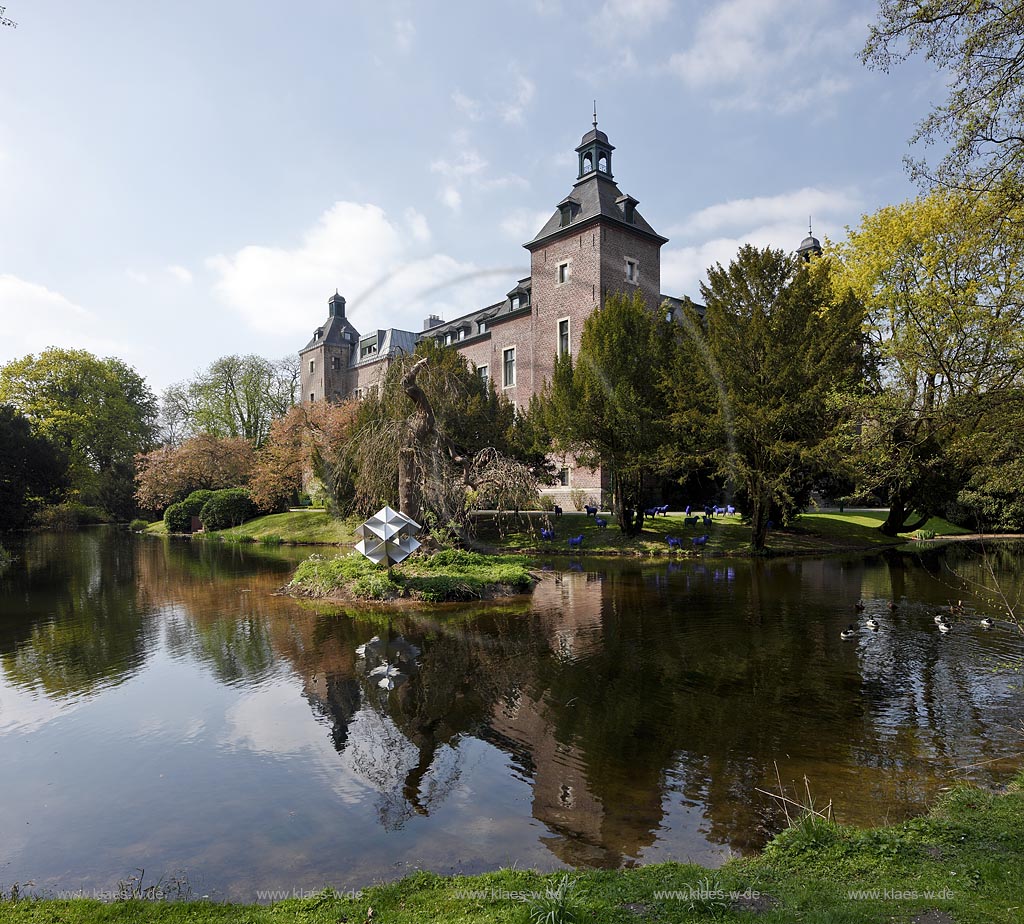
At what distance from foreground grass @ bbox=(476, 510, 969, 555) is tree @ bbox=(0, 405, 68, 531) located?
2204 centimetres

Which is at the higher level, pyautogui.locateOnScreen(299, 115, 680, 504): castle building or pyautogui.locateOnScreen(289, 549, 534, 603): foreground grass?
pyautogui.locateOnScreen(299, 115, 680, 504): castle building

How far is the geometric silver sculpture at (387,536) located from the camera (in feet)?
42.2

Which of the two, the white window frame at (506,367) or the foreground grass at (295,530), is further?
the white window frame at (506,367)

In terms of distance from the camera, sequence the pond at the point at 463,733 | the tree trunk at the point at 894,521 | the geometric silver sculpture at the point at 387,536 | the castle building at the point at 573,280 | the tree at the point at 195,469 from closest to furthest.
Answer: the pond at the point at 463,733, the geometric silver sculpture at the point at 387,536, the tree trunk at the point at 894,521, the castle building at the point at 573,280, the tree at the point at 195,469

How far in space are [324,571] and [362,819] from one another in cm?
1120

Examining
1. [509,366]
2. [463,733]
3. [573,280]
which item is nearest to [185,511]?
[509,366]

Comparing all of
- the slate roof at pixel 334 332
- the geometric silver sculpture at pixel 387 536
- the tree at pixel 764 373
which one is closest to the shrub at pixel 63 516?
the slate roof at pixel 334 332

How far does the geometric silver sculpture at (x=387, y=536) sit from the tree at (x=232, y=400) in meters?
A: 46.5

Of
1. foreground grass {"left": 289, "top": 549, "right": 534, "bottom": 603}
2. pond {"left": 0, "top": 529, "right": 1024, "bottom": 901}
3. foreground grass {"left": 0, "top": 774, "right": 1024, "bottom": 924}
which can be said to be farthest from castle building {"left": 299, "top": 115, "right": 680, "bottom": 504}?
foreground grass {"left": 0, "top": 774, "right": 1024, "bottom": 924}

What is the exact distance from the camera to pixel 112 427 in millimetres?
50156

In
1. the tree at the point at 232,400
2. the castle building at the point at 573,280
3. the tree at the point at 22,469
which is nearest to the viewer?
the tree at the point at 22,469

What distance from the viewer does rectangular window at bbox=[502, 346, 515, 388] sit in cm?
4169

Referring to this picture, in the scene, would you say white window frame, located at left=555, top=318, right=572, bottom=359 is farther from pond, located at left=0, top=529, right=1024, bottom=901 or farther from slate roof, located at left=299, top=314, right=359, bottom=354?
slate roof, located at left=299, top=314, right=359, bottom=354

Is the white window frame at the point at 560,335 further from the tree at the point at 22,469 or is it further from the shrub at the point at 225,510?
the tree at the point at 22,469
